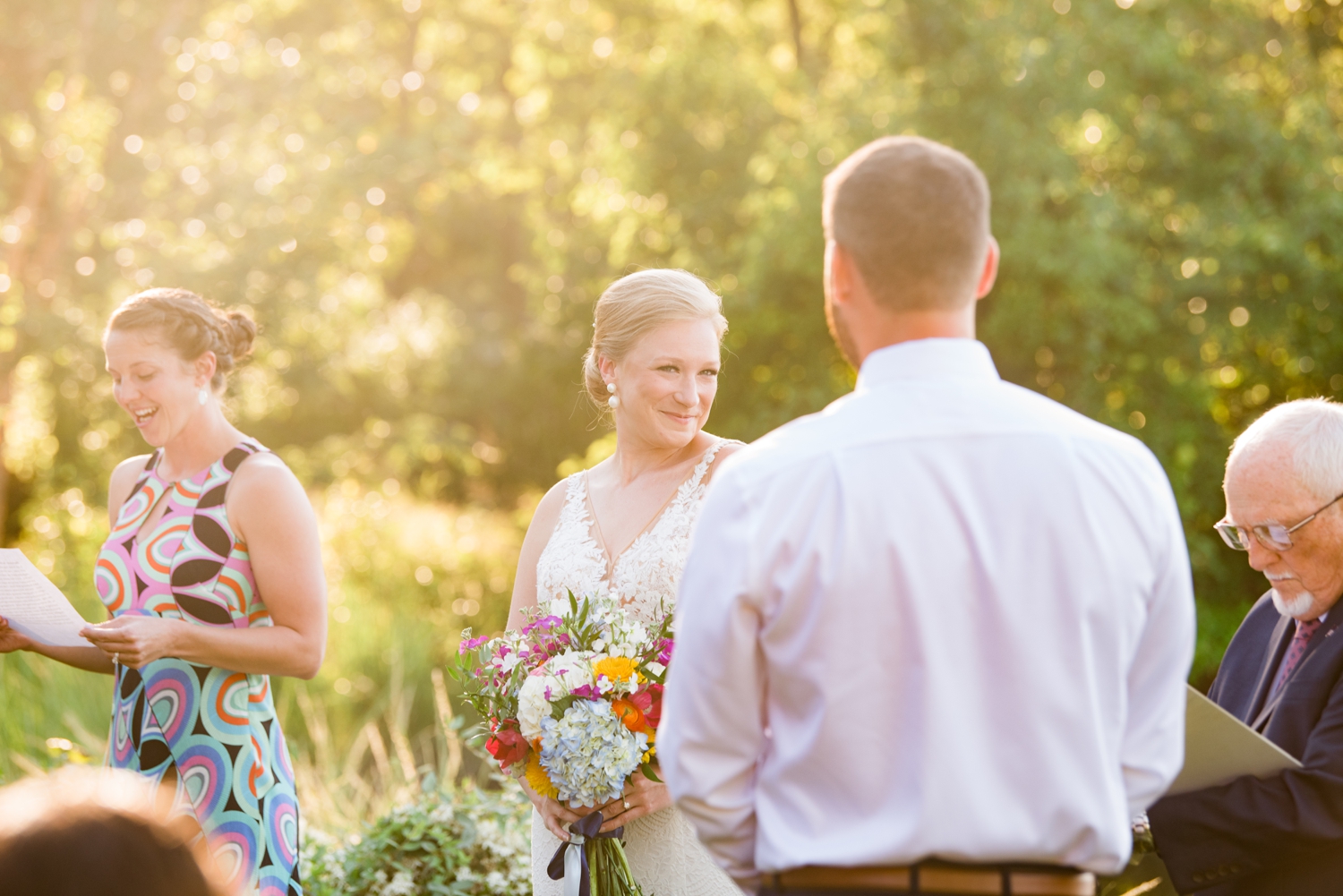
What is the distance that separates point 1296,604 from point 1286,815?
0.50 m

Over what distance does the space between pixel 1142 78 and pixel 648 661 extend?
10.2 m

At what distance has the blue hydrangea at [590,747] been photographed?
2.61 metres

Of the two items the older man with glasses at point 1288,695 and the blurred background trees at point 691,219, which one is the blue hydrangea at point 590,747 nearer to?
the older man with glasses at point 1288,695

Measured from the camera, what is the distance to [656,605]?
10.2 ft

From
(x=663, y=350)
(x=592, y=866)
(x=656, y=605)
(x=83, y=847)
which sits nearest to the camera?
(x=83, y=847)

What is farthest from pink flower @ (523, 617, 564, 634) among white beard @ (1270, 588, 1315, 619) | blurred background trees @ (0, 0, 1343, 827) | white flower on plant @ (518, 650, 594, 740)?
blurred background trees @ (0, 0, 1343, 827)

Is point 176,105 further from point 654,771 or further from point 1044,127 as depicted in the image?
point 654,771

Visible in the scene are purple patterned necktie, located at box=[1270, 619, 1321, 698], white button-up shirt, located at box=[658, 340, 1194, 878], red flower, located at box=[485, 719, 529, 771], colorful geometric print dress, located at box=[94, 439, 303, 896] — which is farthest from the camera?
colorful geometric print dress, located at box=[94, 439, 303, 896]

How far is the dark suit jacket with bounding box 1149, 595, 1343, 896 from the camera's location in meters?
2.30

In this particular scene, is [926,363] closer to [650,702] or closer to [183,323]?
[650,702]

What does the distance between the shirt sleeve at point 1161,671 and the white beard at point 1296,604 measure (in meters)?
0.84

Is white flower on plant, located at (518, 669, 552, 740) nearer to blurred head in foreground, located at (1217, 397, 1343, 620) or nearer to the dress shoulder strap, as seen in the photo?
the dress shoulder strap

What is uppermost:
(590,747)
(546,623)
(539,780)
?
(546,623)

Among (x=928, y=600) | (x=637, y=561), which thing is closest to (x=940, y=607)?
(x=928, y=600)
